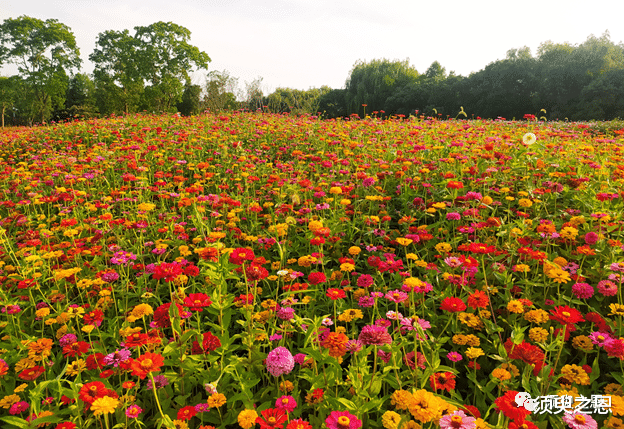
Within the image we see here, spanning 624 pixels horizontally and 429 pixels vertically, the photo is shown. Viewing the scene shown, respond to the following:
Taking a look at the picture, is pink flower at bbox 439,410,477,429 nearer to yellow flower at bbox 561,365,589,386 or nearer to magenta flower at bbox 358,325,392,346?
magenta flower at bbox 358,325,392,346

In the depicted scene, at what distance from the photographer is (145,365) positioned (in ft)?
4.60

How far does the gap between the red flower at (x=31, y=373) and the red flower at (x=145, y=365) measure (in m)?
0.82

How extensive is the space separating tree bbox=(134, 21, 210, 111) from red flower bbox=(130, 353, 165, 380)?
31633mm

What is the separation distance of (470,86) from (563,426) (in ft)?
113

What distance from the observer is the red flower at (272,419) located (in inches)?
52.1

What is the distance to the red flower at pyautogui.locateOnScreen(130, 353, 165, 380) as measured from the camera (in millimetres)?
1370

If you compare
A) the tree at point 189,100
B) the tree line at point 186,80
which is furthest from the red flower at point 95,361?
the tree at point 189,100

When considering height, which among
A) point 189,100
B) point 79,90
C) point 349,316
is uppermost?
point 79,90

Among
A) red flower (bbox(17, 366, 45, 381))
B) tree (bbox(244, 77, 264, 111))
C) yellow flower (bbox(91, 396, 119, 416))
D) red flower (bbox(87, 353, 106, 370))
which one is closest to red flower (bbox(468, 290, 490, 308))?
yellow flower (bbox(91, 396, 119, 416))

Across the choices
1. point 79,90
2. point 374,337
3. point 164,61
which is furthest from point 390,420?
point 79,90

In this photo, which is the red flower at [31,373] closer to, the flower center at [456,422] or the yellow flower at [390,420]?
the yellow flower at [390,420]

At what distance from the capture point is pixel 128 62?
29.0 m

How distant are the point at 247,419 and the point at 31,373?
1.34 meters

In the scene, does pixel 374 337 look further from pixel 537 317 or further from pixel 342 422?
pixel 537 317
